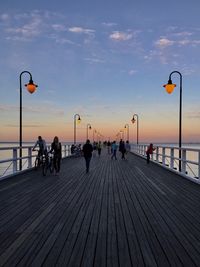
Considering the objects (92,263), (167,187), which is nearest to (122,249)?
(92,263)

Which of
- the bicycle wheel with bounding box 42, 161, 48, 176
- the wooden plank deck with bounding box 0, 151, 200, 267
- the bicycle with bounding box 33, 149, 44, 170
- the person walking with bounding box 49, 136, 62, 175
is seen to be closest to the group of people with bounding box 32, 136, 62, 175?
the person walking with bounding box 49, 136, 62, 175

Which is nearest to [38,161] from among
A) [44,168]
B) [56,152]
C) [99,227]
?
[56,152]

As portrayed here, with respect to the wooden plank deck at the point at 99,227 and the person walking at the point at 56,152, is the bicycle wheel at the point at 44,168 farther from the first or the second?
the wooden plank deck at the point at 99,227

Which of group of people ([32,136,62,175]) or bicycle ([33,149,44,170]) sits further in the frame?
bicycle ([33,149,44,170])

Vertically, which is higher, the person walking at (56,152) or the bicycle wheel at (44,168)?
the person walking at (56,152)

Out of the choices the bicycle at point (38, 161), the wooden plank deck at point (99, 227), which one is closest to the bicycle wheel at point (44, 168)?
the bicycle at point (38, 161)

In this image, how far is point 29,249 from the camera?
483 cm

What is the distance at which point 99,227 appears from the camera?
606 cm

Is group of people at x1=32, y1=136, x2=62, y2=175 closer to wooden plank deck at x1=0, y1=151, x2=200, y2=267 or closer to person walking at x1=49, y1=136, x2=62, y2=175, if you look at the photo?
person walking at x1=49, y1=136, x2=62, y2=175

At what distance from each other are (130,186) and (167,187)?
53.7 inches

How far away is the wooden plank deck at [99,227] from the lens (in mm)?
4496

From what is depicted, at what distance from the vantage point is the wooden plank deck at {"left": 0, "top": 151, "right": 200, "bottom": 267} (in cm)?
450

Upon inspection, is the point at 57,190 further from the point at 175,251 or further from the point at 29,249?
the point at 175,251

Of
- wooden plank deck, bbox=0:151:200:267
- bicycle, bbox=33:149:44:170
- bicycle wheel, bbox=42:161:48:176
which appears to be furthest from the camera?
bicycle, bbox=33:149:44:170
